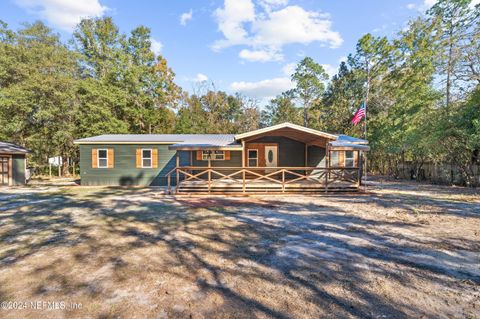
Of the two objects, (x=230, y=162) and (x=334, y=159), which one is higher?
(x=334, y=159)

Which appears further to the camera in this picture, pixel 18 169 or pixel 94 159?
pixel 18 169

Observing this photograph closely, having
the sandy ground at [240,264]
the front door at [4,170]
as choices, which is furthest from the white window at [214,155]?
the front door at [4,170]

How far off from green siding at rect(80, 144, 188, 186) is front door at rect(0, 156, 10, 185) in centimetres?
485

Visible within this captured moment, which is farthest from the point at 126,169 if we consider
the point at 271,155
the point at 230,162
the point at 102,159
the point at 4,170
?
the point at 271,155

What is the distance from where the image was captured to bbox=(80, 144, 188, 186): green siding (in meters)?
14.8

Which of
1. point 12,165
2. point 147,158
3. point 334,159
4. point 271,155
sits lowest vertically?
point 12,165

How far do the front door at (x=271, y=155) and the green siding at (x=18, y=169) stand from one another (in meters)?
15.7

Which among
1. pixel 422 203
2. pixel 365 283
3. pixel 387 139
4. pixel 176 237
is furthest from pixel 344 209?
pixel 387 139

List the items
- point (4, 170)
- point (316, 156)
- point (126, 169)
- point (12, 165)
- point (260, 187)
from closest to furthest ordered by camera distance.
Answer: point (260, 187), point (316, 156), point (126, 169), point (4, 170), point (12, 165)

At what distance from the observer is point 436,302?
2871mm

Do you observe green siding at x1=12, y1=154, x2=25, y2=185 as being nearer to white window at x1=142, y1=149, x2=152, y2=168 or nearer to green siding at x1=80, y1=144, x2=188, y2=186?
green siding at x1=80, y1=144, x2=188, y2=186

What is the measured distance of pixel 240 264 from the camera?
12.8 ft

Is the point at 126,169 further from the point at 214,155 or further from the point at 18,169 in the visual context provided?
the point at 18,169

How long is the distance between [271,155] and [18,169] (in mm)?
16211
